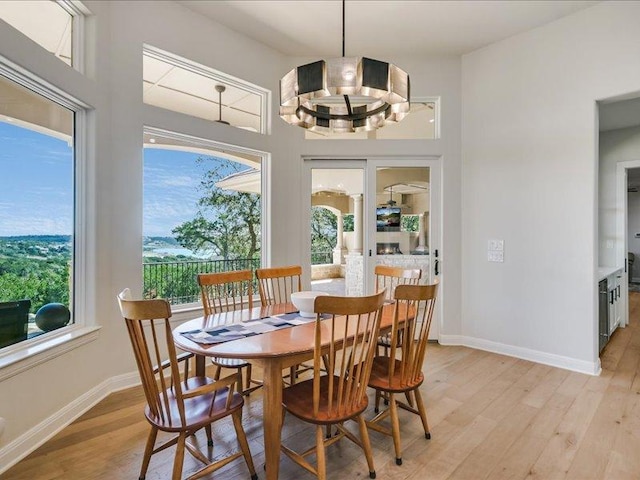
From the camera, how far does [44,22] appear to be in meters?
2.42

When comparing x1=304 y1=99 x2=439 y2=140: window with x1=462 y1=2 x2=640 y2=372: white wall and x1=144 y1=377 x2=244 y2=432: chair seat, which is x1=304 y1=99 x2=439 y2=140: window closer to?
x1=462 y1=2 x2=640 y2=372: white wall

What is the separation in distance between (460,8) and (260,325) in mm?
3363

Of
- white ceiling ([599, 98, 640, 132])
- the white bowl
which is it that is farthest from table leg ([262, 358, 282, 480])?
white ceiling ([599, 98, 640, 132])

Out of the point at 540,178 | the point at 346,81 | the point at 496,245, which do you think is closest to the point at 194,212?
the point at 346,81

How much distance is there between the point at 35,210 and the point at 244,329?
1.69m

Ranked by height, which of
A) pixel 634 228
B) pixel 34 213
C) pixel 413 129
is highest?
pixel 413 129

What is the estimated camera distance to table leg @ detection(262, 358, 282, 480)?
5.44ft

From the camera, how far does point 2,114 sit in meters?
2.13

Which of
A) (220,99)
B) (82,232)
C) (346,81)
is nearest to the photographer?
(346,81)

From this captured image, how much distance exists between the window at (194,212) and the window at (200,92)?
12.1 inches

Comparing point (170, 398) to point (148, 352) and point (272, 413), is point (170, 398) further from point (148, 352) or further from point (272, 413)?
point (272, 413)

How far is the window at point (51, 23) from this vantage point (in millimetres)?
2164

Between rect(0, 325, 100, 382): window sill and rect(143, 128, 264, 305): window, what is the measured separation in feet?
2.15

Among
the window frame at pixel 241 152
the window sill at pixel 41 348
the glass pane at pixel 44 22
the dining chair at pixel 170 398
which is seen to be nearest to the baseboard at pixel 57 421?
the window sill at pixel 41 348
